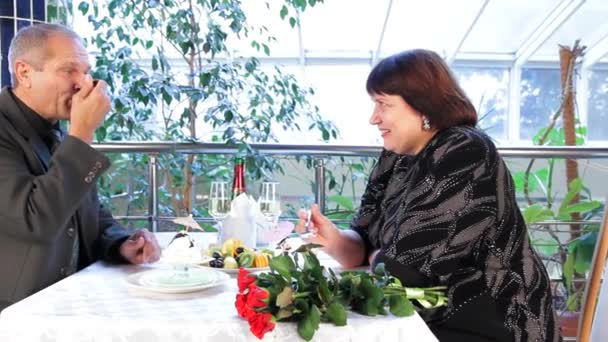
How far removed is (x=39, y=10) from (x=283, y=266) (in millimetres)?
2001

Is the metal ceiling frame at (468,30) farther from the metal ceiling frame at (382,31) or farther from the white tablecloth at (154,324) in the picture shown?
the white tablecloth at (154,324)

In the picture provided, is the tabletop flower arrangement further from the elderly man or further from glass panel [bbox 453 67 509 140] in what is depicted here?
glass panel [bbox 453 67 509 140]

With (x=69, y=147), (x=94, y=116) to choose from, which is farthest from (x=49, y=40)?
(x=69, y=147)

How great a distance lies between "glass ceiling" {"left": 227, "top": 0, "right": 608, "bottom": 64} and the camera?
264 inches

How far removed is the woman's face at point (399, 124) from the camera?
5.77ft

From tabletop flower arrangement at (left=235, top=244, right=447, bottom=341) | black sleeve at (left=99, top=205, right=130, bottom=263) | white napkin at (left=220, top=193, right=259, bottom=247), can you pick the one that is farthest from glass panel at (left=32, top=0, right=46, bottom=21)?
tabletop flower arrangement at (left=235, top=244, right=447, bottom=341)

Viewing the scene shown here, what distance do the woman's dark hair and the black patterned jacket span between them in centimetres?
11

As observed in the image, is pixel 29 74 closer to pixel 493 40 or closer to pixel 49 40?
pixel 49 40

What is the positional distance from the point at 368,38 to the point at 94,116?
233 inches

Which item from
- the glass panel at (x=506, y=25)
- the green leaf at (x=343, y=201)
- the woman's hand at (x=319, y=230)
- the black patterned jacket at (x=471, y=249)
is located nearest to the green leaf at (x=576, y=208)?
the green leaf at (x=343, y=201)

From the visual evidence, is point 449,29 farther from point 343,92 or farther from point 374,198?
point 374,198

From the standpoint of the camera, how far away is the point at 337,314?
1.07m

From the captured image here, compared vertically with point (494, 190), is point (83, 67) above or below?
above

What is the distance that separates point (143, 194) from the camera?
3475 mm
